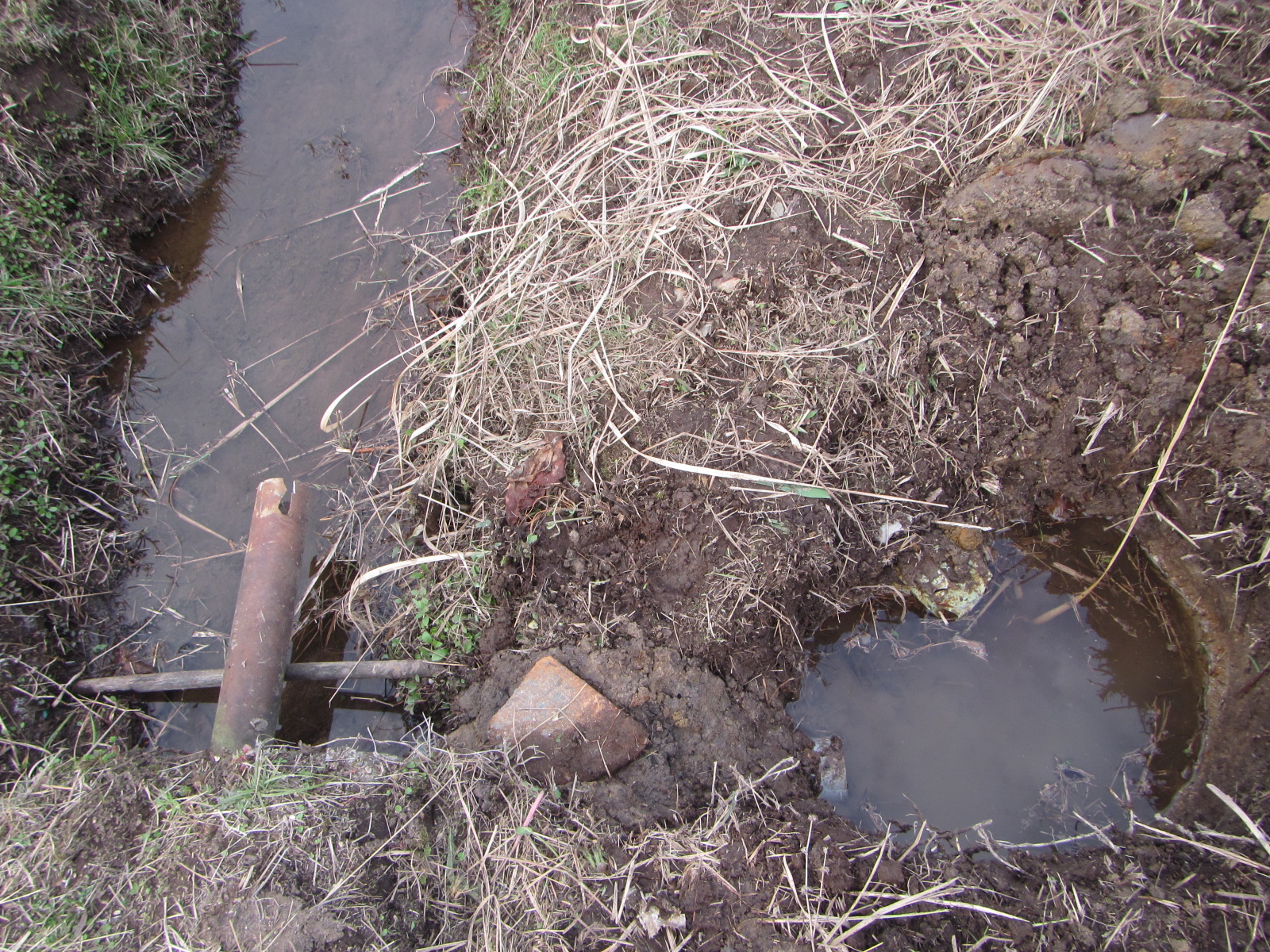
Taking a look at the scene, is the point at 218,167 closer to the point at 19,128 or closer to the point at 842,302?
the point at 19,128

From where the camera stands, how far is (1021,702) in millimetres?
2621

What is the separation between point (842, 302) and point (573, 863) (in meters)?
2.34

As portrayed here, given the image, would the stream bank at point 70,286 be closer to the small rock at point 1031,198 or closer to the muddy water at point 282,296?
the muddy water at point 282,296

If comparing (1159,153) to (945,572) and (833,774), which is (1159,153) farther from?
(833,774)

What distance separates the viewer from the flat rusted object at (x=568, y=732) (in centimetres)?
225

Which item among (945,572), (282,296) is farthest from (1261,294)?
(282,296)

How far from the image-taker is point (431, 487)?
2754mm

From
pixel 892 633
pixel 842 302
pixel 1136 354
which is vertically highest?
pixel 842 302

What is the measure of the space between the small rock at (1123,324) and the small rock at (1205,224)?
11.9 inches

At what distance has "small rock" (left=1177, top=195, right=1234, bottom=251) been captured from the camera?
2.30 metres

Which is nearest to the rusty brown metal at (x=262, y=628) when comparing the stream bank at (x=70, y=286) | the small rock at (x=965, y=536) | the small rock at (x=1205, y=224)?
the stream bank at (x=70, y=286)

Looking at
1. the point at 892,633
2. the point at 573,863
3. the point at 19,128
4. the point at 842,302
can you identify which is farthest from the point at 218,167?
the point at 892,633

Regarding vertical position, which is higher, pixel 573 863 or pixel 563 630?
pixel 563 630

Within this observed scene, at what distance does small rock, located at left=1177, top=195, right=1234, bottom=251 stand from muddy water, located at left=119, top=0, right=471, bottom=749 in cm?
328
